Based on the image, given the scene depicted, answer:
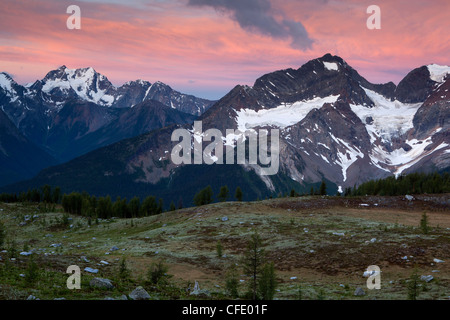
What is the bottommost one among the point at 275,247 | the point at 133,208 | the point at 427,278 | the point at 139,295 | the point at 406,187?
the point at 133,208

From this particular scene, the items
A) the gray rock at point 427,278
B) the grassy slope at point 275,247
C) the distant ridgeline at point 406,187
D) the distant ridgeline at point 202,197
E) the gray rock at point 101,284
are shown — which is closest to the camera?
the gray rock at point 101,284

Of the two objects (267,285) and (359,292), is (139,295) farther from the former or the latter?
(359,292)

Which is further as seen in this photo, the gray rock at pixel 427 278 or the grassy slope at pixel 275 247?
the gray rock at pixel 427 278

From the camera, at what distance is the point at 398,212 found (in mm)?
76875

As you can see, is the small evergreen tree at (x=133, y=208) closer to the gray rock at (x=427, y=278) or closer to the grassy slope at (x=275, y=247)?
the grassy slope at (x=275, y=247)

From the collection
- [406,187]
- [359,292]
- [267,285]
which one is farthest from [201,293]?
[406,187]

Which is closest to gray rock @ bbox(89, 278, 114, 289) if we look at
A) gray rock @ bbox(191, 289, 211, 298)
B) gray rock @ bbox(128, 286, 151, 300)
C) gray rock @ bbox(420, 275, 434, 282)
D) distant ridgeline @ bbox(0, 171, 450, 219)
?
gray rock @ bbox(128, 286, 151, 300)

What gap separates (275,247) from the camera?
48938 millimetres

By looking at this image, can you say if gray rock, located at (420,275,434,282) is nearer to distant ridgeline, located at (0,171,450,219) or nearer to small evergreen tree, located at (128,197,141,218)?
distant ridgeline, located at (0,171,450,219)

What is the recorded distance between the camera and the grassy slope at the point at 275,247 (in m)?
29.9

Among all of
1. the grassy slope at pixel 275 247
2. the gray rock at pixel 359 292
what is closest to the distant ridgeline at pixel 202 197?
the grassy slope at pixel 275 247

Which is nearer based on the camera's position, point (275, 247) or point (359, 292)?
point (359, 292)

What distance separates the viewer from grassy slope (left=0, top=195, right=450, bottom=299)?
2994 cm
